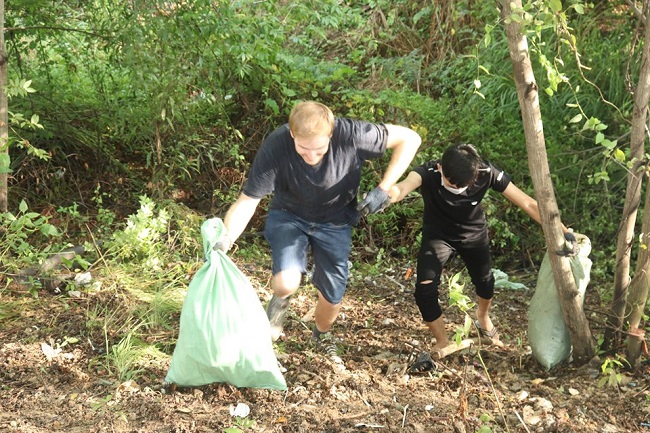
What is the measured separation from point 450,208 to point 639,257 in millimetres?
943

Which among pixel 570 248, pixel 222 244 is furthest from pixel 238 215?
pixel 570 248

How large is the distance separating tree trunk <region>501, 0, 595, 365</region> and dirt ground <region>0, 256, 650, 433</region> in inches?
8.2

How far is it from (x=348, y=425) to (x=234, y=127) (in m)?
3.69

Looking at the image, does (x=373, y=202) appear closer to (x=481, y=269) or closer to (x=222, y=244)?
(x=222, y=244)

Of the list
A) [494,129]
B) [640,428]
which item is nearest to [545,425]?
[640,428]

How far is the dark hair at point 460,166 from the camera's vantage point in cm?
378

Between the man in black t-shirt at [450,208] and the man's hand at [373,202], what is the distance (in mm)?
105

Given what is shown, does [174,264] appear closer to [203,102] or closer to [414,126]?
[203,102]

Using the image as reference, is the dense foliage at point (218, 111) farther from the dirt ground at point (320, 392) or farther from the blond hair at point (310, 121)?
the blond hair at point (310, 121)

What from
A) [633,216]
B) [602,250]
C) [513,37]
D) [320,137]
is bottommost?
[602,250]

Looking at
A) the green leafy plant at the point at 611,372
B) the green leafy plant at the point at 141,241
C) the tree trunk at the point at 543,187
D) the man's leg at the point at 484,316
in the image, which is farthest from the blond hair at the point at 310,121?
the green leafy plant at the point at 141,241

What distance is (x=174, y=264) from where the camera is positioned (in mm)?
5121

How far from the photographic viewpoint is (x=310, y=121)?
342cm

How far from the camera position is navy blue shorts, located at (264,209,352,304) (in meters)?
3.83
